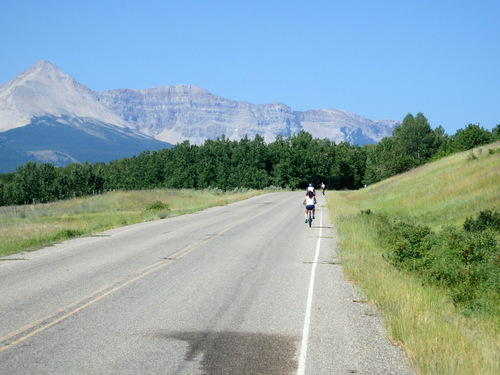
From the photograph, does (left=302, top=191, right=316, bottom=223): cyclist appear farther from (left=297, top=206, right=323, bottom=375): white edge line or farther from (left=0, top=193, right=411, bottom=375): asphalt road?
(left=297, top=206, right=323, bottom=375): white edge line

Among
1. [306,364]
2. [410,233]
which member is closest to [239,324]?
[306,364]

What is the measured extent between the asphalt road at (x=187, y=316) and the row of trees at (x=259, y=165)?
93.5 metres

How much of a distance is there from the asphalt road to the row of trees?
93.5 metres

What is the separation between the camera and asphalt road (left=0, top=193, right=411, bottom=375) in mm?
6836

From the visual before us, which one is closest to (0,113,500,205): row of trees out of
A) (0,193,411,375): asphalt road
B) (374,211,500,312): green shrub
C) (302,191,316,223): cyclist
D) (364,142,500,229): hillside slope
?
(364,142,500,229): hillside slope

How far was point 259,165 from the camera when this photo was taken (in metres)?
116

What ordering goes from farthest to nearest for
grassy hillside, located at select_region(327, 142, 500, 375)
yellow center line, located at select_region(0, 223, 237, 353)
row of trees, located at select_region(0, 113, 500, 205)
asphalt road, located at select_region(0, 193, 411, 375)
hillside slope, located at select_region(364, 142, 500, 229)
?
row of trees, located at select_region(0, 113, 500, 205), hillside slope, located at select_region(364, 142, 500, 229), yellow center line, located at select_region(0, 223, 237, 353), asphalt road, located at select_region(0, 193, 411, 375), grassy hillside, located at select_region(327, 142, 500, 375)

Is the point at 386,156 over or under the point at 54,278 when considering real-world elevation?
over

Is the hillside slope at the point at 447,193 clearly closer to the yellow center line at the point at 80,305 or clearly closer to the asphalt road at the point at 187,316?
the asphalt road at the point at 187,316

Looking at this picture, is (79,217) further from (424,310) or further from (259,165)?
(259,165)

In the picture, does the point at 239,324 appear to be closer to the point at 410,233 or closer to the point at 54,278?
the point at 54,278

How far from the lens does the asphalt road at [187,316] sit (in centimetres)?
684

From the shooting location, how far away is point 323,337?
7910 mm

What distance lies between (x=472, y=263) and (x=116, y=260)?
984cm
